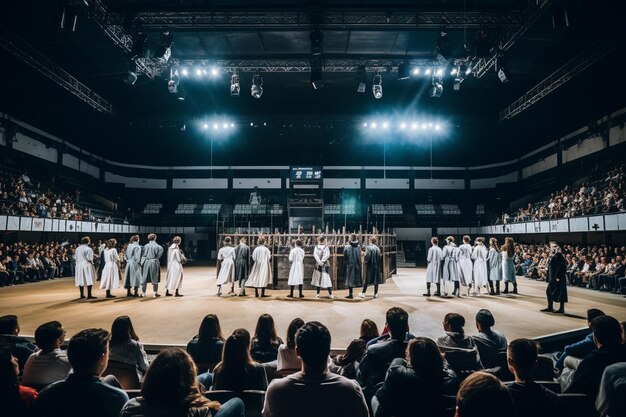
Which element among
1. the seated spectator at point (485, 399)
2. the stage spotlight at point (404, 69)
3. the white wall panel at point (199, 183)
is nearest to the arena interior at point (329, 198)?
the seated spectator at point (485, 399)

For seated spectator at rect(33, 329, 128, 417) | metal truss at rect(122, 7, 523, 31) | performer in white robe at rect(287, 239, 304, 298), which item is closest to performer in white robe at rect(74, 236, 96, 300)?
performer in white robe at rect(287, 239, 304, 298)

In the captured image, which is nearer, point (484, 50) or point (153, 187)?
point (484, 50)

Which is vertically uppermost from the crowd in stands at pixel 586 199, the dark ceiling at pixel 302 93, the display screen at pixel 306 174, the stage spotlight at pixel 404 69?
the dark ceiling at pixel 302 93

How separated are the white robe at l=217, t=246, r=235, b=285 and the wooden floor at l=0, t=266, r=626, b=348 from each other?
0.50m

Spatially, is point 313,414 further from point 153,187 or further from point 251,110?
point 153,187

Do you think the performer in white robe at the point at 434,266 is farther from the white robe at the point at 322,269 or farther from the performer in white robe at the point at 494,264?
the white robe at the point at 322,269

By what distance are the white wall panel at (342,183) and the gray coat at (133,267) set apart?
48.8 ft

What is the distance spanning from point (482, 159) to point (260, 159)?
44.2 feet

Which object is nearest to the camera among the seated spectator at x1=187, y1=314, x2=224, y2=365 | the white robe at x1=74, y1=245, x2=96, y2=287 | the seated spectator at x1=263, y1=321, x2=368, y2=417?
the seated spectator at x1=263, y1=321, x2=368, y2=417

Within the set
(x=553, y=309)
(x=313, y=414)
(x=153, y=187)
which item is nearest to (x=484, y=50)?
(x=553, y=309)

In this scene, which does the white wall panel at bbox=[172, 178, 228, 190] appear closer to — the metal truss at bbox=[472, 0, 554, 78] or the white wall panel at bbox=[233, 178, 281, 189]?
the white wall panel at bbox=[233, 178, 281, 189]

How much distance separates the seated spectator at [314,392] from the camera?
144 centimetres

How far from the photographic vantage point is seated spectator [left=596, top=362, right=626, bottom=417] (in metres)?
1.81

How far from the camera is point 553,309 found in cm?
643
